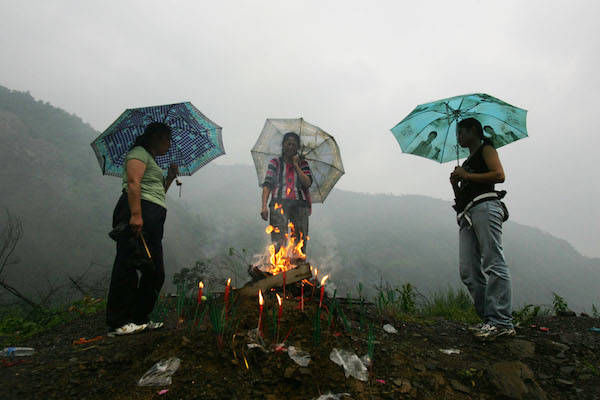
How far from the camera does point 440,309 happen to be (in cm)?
494

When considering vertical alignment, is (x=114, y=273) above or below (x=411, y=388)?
above

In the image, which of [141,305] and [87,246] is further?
[87,246]

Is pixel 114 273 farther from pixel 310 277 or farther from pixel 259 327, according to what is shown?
pixel 310 277

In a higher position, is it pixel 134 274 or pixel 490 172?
pixel 490 172

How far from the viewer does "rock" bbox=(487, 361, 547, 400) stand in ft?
6.51

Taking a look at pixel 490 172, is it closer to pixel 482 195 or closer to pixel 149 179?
pixel 482 195

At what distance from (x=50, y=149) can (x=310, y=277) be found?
55602mm

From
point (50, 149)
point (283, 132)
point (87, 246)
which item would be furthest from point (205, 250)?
point (283, 132)

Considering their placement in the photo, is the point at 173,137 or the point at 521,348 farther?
the point at 173,137

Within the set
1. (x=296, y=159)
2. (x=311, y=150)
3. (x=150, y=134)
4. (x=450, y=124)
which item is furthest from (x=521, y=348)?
(x=150, y=134)

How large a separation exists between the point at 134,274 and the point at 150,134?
1634 millimetres

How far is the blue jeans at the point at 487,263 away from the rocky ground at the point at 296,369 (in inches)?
12.7

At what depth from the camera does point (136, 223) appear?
2.82 meters

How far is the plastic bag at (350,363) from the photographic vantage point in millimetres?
2061
